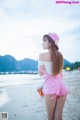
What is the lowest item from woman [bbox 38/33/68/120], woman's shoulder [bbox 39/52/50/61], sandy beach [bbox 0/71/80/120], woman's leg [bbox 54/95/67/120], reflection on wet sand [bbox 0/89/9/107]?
sandy beach [bbox 0/71/80/120]

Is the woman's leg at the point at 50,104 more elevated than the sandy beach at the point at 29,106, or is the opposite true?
the woman's leg at the point at 50,104

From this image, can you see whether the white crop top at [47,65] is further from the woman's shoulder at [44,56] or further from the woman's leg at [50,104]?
the woman's leg at [50,104]

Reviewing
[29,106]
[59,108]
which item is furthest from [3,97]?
[59,108]

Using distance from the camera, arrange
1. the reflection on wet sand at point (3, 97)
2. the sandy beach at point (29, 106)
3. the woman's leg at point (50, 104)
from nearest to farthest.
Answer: the woman's leg at point (50, 104)
the sandy beach at point (29, 106)
the reflection on wet sand at point (3, 97)

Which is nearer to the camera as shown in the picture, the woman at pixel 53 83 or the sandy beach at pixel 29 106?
the woman at pixel 53 83

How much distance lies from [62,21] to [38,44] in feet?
1.53

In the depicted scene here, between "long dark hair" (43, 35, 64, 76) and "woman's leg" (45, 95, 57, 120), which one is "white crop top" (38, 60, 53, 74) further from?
"woman's leg" (45, 95, 57, 120)

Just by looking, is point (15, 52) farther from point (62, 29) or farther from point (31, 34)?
point (62, 29)

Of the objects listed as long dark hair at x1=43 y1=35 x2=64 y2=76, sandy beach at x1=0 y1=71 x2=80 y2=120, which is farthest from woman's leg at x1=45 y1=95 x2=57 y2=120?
sandy beach at x1=0 y1=71 x2=80 y2=120

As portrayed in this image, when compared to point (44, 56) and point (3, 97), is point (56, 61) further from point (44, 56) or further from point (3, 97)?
point (3, 97)

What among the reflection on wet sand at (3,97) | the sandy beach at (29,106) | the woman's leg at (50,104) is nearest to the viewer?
the woman's leg at (50,104)

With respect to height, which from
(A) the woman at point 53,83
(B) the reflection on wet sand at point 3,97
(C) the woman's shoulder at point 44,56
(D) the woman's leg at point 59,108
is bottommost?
(B) the reflection on wet sand at point 3,97

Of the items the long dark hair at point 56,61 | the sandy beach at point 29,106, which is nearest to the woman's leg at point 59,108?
the long dark hair at point 56,61

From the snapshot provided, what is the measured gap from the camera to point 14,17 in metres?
3.05
